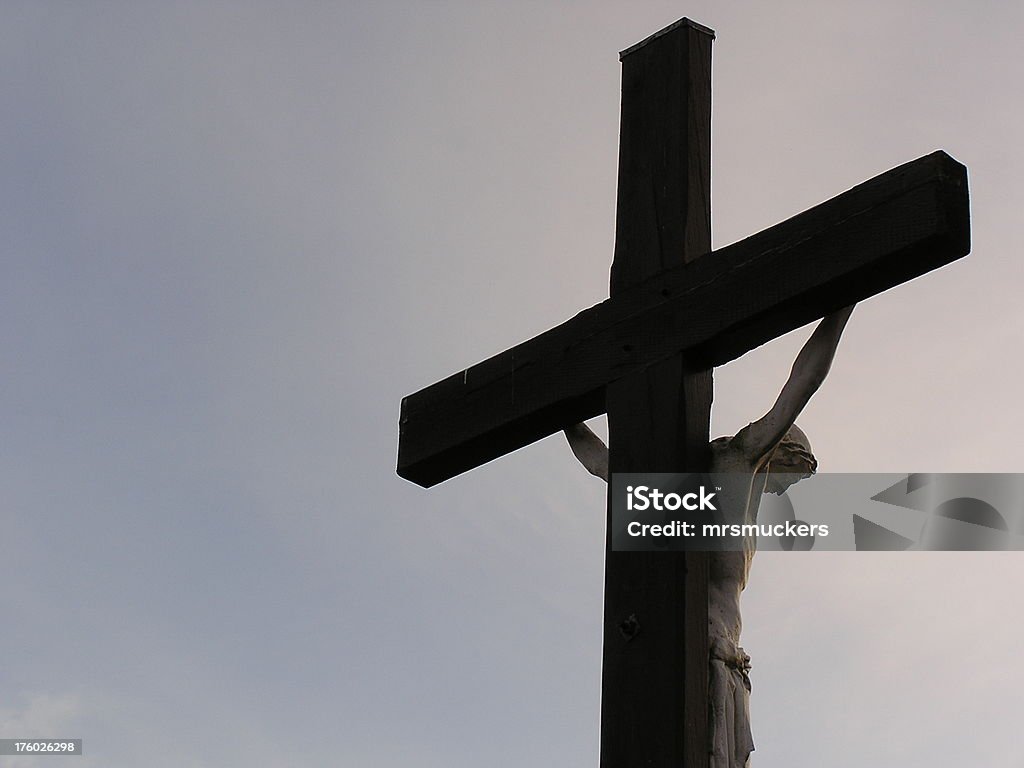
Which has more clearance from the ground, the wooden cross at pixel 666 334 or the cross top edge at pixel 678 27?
the cross top edge at pixel 678 27

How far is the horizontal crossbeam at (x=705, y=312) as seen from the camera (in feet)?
14.0

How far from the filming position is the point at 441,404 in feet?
17.4

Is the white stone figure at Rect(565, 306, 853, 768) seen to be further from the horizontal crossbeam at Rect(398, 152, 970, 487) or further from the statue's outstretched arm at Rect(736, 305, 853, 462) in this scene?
the horizontal crossbeam at Rect(398, 152, 970, 487)

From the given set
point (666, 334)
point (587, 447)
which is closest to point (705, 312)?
point (666, 334)

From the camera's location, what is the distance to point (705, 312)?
4609 millimetres

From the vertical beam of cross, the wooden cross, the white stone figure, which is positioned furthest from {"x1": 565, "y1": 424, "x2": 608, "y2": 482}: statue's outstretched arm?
the white stone figure

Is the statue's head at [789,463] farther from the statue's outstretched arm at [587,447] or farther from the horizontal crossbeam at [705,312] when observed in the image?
the statue's outstretched arm at [587,447]

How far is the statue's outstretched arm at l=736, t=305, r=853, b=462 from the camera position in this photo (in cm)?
446

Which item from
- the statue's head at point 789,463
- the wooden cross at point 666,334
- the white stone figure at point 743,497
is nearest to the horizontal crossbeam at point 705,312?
the wooden cross at point 666,334

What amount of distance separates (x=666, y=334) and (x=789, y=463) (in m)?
0.49

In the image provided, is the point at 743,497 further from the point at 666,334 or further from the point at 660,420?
the point at 666,334

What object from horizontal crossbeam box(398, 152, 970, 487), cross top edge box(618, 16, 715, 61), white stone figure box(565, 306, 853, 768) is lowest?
white stone figure box(565, 306, 853, 768)

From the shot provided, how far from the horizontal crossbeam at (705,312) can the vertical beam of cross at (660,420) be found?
99mm

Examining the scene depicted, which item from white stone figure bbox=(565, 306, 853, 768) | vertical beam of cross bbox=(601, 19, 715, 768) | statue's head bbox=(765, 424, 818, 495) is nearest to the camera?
vertical beam of cross bbox=(601, 19, 715, 768)
